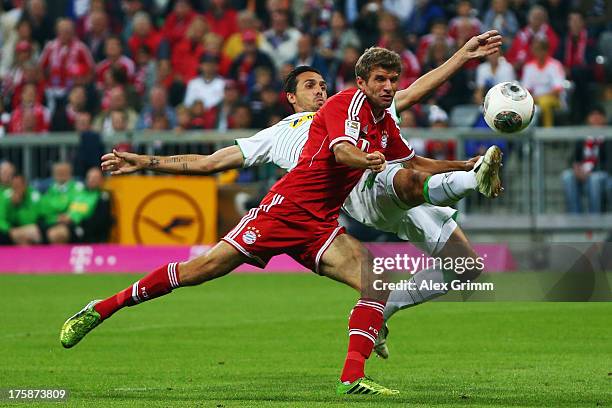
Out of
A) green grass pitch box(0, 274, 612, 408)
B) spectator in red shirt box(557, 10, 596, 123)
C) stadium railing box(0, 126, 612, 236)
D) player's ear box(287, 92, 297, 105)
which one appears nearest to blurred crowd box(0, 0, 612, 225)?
spectator in red shirt box(557, 10, 596, 123)

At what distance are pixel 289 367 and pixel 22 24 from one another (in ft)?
52.4

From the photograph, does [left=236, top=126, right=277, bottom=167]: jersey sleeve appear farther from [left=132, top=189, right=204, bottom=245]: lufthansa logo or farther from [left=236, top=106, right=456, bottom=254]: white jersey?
[left=132, top=189, right=204, bottom=245]: lufthansa logo

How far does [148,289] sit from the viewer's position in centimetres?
998

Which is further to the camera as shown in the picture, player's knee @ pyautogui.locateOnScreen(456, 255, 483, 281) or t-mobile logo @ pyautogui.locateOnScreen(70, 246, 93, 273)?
t-mobile logo @ pyautogui.locateOnScreen(70, 246, 93, 273)

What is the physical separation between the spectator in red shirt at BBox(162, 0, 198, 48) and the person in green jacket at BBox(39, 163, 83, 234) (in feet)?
14.5

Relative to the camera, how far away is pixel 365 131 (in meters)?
9.43

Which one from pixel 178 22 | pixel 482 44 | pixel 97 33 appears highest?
pixel 178 22

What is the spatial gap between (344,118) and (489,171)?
1.00m

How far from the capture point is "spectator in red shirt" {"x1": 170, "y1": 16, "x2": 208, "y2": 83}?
24344 mm

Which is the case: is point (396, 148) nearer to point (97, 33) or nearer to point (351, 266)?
point (351, 266)

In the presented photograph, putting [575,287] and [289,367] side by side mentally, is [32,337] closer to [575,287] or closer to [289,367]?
[289,367]

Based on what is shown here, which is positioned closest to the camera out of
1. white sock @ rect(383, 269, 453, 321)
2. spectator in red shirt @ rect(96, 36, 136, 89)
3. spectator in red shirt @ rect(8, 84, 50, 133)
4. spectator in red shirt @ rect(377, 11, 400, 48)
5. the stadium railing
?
white sock @ rect(383, 269, 453, 321)

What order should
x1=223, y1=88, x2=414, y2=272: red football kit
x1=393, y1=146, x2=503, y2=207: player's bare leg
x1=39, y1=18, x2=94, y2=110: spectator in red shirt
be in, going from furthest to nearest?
x1=39, y1=18, x2=94, y2=110: spectator in red shirt, x1=223, y1=88, x2=414, y2=272: red football kit, x1=393, y1=146, x2=503, y2=207: player's bare leg

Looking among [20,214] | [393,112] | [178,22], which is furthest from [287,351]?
[178,22]
